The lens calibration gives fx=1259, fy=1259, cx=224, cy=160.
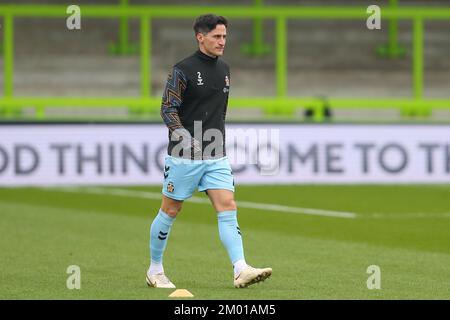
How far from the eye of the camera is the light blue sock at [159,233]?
1038 centimetres

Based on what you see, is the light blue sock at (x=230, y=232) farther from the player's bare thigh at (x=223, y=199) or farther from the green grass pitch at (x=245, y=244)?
the green grass pitch at (x=245, y=244)

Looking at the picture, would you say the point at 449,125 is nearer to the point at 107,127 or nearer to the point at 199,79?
the point at 107,127

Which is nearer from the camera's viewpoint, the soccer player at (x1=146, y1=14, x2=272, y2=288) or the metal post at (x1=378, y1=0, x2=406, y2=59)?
the soccer player at (x1=146, y1=14, x2=272, y2=288)

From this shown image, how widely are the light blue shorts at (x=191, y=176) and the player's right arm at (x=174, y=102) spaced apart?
15cm

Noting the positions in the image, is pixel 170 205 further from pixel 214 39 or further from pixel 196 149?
pixel 214 39

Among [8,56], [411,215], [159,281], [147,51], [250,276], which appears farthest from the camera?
[147,51]

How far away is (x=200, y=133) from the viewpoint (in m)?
10.2

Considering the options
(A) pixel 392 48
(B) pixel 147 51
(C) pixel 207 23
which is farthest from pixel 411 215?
(A) pixel 392 48

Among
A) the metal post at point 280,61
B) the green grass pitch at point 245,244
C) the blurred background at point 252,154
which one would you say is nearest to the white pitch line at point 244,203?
the blurred background at point 252,154

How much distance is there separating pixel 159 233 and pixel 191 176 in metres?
0.56

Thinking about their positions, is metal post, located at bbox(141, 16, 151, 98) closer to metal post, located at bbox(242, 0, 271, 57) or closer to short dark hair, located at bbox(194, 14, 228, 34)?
metal post, located at bbox(242, 0, 271, 57)

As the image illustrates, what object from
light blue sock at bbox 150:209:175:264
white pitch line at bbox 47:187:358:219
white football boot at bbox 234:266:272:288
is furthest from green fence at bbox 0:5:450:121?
white football boot at bbox 234:266:272:288

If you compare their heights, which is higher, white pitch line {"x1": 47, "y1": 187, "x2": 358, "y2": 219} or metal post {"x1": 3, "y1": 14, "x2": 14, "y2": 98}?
metal post {"x1": 3, "y1": 14, "x2": 14, "y2": 98}

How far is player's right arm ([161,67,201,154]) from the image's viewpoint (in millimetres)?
10117
